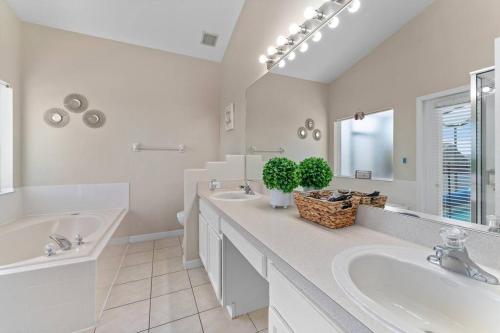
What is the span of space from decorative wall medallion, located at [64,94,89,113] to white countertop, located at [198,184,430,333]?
244cm

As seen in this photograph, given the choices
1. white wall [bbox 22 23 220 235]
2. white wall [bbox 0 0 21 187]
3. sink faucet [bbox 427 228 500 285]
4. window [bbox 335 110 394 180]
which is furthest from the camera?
white wall [bbox 22 23 220 235]

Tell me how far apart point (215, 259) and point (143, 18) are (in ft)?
9.23

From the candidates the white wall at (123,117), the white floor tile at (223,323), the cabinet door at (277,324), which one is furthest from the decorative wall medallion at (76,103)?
the cabinet door at (277,324)

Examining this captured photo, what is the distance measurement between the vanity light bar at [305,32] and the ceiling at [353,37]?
0.13ft

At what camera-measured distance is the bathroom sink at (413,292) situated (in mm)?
493

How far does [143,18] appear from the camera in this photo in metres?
2.50

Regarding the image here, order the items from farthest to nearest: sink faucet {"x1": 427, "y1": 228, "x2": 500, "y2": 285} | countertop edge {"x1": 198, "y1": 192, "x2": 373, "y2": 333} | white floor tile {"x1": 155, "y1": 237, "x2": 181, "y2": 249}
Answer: white floor tile {"x1": 155, "y1": 237, "x2": 181, "y2": 249}
sink faucet {"x1": 427, "y1": 228, "x2": 500, "y2": 285}
countertop edge {"x1": 198, "y1": 192, "x2": 373, "y2": 333}

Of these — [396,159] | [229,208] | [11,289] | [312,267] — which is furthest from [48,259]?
[396,159]

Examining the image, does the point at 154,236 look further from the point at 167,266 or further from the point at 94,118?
the point at 94,118

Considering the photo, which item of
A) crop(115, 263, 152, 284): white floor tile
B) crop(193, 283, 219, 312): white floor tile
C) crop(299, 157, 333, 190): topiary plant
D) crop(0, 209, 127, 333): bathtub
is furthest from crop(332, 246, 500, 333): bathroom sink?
crop(115, 263, 152, 284): white floor tile

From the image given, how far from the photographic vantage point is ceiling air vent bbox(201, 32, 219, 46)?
279 cm

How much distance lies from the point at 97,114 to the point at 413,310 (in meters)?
3.29

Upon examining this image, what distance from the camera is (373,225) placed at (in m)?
0.96

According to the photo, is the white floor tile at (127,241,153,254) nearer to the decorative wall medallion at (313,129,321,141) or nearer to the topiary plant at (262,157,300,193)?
the topiary plant at (262,157,300,193)
